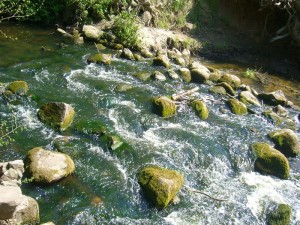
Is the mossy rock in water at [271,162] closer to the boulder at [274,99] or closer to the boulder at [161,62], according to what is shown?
the boulder at [274,99]

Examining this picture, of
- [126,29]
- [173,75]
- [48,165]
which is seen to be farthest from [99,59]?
[48,165]

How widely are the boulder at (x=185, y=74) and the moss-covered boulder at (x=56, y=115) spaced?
15.1ft

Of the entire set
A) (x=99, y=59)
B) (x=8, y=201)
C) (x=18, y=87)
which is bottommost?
(x=18, y=87)

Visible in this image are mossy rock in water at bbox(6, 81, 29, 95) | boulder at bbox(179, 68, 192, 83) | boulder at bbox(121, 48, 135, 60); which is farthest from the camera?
boulder at bbox(121, 48, 135, 60)

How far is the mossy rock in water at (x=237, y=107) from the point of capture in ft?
32.0

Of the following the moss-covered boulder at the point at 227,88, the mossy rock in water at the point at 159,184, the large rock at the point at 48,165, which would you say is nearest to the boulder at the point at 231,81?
the moss-covered boulder at the point at 227,88

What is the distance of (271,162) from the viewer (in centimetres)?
764

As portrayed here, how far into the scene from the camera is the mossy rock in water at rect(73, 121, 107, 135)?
7.47m

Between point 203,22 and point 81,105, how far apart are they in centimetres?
1030

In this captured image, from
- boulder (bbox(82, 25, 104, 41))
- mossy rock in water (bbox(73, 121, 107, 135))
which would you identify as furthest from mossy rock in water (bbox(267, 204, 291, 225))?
boulder (bbox(82, 25, 104, 41))

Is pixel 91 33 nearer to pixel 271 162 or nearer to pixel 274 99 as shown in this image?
pixel 274 99

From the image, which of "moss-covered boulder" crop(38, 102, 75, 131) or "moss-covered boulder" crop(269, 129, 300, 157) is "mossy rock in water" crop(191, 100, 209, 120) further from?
"moss-covered boulder" crop(38, 102, 75, 131)

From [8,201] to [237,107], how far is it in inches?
269

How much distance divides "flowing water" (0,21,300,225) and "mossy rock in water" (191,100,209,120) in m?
0.16
